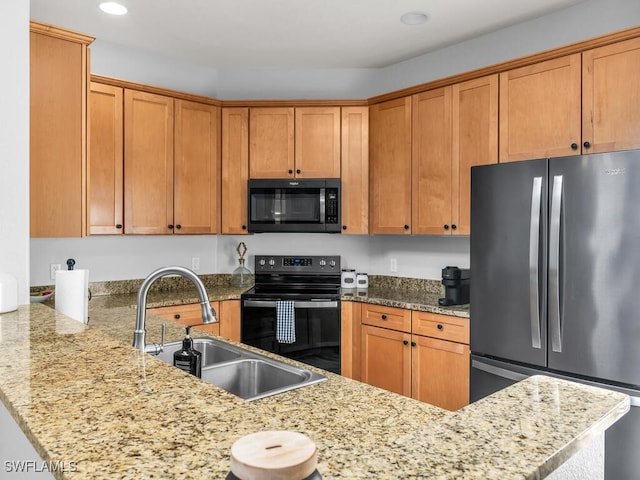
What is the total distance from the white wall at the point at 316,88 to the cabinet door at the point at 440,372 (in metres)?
0.82

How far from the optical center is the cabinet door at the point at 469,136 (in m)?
2.95

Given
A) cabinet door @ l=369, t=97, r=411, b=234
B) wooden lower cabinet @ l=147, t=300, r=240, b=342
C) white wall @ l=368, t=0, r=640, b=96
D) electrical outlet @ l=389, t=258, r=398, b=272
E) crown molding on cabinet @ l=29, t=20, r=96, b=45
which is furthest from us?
electrical outlet @ l=389, t=258, r=398, b=272

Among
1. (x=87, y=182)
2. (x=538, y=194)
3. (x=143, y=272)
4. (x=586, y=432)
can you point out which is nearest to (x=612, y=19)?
(x=538, y=194)

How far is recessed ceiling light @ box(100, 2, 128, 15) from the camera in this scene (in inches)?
113

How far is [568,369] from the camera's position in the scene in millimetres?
2145

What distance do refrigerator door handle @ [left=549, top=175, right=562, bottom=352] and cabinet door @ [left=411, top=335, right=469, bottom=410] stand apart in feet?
2.16

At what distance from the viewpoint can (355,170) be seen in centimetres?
373

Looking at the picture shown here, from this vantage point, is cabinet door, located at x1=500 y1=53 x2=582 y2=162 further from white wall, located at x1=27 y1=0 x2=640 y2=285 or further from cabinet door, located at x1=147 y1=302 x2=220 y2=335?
cabinet door, located at x1=147 y1=302 x2=220 y2=335

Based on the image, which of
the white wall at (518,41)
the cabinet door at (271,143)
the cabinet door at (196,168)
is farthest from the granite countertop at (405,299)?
the white wall at (518,41)

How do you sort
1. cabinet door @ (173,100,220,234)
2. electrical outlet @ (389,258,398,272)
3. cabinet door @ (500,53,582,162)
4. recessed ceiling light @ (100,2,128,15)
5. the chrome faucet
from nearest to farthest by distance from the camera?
1. the chrome faucet
2. cabinet door @ (500,53,582,162)
3. recessed ceiling light @ (100,2,128,15)
4. cabinet door @ (173,100,220,234)
5. electrical outlet @ (389,258,398,272)

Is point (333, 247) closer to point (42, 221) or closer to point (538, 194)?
point (538, 194)

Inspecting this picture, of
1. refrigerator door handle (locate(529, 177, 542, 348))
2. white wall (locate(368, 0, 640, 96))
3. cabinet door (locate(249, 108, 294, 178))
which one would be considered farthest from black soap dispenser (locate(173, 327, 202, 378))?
white wall (locate(368, 0, 640, 96))

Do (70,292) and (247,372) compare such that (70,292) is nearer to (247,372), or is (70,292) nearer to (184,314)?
(247,372)

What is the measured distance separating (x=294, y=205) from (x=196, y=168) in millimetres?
819
